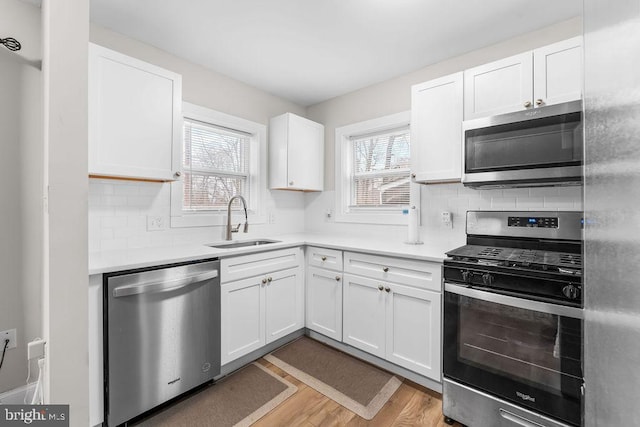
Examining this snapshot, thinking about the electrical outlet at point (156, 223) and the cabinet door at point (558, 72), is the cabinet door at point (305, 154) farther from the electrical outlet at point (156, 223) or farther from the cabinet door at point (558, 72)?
the cabinet door at point (558, 72)

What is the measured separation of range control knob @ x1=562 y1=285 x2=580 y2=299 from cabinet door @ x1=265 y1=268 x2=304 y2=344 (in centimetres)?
186

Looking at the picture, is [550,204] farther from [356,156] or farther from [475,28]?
[356,156]

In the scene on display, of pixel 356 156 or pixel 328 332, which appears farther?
pixel 356 156

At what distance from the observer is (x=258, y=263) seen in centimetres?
226

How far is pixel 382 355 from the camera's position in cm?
212

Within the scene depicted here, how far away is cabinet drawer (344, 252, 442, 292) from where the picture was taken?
187 centimetres

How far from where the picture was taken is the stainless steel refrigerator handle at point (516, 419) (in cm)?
142

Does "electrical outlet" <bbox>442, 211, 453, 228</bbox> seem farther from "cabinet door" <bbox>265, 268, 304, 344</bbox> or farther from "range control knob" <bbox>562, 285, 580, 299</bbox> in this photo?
"cabinet door" <bbox>265, 268, 304, 344</bbox>

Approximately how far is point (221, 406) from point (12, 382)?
127cm

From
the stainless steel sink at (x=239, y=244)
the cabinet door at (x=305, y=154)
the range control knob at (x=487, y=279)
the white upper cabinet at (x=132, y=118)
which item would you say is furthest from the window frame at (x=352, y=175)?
the white upper cabinet at (x=132, y=118)

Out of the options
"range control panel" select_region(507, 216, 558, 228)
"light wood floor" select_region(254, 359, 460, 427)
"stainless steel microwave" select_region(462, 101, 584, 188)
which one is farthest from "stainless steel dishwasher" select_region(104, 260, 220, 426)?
"range control panel" select_region(507, 216, 558, 228)

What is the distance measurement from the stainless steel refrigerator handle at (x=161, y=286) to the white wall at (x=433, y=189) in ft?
5.47

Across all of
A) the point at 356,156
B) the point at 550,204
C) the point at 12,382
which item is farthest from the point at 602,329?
the point at 356,156

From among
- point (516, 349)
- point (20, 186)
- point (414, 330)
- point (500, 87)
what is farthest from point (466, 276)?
point (20, 186)
